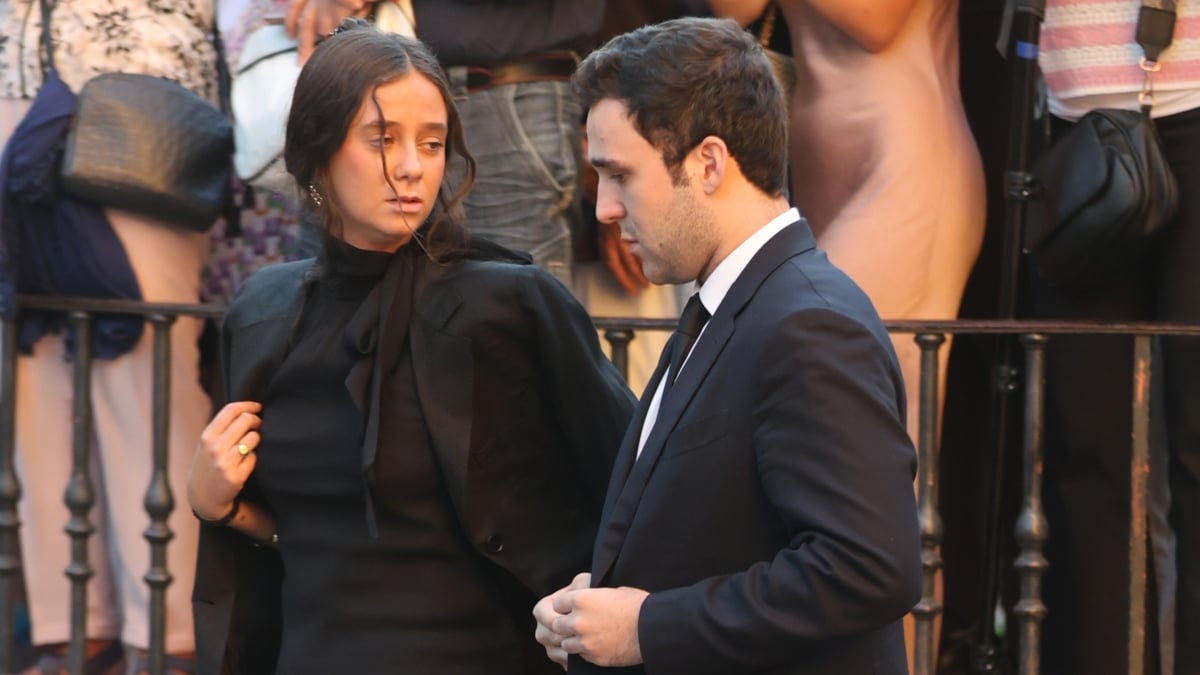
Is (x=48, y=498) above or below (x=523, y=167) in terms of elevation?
below

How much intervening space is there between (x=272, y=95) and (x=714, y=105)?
1.95m

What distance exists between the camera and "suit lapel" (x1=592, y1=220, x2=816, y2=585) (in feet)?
6.11

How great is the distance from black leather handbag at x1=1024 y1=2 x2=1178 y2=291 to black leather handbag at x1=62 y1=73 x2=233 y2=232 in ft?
6.58

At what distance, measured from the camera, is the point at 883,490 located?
1.70m

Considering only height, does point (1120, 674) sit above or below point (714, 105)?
below

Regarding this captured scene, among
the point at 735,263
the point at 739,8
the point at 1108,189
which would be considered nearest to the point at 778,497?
the point at 735,263

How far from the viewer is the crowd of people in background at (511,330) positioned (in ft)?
7.56

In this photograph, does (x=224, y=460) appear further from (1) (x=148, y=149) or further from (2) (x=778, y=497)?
(1) (x=148, y=149)

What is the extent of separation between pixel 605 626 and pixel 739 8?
2.23 meters

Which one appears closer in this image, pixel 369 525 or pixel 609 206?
pixel 609 206

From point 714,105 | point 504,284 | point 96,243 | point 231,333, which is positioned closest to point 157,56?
point 96,243

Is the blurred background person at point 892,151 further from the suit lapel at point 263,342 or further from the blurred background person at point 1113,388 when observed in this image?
the suit lapel at point 263,342

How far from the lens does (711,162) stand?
6.25 ft

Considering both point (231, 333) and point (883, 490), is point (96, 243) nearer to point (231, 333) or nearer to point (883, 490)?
point (231, 333)
